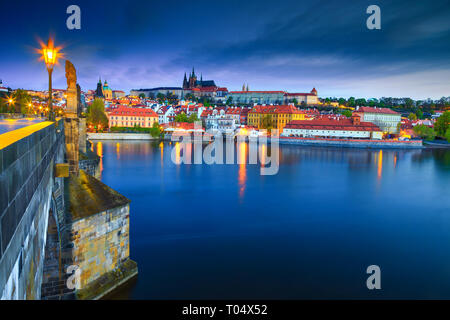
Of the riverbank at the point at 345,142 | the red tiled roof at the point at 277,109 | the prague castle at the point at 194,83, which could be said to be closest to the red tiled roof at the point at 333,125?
the riverbank at the point at 345,142

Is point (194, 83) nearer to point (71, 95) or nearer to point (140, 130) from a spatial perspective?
point (140, 130)

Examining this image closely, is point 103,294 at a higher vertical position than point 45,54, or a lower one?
lower

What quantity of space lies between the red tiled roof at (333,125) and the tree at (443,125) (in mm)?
17164

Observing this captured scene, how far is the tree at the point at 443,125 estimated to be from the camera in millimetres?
73312

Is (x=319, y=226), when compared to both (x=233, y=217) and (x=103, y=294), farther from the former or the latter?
(x=103, y=294)

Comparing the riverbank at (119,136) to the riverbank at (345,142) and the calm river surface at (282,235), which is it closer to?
the riverbank at (345,142)

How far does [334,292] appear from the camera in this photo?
9828 millimetres

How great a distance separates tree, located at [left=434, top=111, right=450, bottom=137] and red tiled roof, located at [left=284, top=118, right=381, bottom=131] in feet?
56.3

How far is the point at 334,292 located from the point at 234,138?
216 feet

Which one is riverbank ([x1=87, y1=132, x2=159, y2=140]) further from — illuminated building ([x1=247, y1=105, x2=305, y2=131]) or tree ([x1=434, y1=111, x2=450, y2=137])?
tree ([x1=434, y1=111, x2=450, y2=137])

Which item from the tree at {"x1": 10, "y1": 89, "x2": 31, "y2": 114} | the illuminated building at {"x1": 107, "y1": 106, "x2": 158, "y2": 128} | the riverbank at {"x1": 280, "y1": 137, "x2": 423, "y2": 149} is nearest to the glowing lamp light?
the tree at {"x1": 10, "y1": 89, "x2": 31, "y2": 114}

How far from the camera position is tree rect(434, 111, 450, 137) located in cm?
7331
